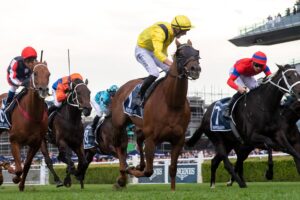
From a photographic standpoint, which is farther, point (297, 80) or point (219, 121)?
point (219, 121)

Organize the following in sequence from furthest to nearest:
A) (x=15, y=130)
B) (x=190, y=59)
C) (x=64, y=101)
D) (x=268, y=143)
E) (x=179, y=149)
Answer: (x=64, y=101), (x=15, y=130), (x=268, y=143), (x=179, y=149), (x=190, y=59)

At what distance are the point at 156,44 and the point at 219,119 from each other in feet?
8.79

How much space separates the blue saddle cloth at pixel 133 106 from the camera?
850 centimetres

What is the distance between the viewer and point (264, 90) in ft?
29.6

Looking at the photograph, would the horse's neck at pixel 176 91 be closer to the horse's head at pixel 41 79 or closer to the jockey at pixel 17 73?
the horse's head at pixel 41 79

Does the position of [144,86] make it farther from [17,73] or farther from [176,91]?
[17,73]

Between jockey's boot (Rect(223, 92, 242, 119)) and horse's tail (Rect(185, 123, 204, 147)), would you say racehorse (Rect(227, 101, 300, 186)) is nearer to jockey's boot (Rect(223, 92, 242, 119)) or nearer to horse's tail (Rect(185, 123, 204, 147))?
jockey's boot (Rect(223, 92, 242, 119))

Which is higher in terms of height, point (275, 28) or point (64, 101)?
point (275, 28)

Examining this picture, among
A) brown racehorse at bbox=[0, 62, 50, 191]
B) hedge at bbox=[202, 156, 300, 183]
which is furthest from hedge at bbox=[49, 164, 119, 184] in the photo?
brown racehorse at bbox=[0, 62, 50, 191]

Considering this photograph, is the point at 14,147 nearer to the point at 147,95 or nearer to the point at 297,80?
the point at 147,95

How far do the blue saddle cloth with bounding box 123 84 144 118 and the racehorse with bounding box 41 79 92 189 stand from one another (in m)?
1.76

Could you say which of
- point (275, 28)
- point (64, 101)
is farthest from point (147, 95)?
point (275, 28)

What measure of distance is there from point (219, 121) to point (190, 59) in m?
3.04

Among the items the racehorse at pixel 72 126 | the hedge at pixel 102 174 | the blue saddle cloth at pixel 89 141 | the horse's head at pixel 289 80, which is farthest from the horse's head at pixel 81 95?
the hedge at pixel 102 174
